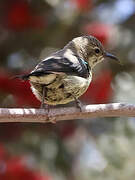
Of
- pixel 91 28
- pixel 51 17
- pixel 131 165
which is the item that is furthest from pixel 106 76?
pixel 131 165

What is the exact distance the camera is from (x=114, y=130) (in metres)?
4.02

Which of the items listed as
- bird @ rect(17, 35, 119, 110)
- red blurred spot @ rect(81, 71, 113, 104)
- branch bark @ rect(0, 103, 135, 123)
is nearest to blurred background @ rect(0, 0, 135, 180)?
red blurred spot @ rect(81, 71, 113, 104)

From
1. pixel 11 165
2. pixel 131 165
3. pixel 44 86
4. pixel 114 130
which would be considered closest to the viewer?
pixel 44 86

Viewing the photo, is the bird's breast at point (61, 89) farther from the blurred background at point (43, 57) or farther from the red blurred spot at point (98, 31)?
the red blurred spot at point (98, 31)

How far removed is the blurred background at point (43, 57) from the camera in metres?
3.50

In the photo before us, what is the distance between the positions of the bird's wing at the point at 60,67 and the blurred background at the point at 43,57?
1.36 feet

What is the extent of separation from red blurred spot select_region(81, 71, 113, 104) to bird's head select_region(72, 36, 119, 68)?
14 centimetres

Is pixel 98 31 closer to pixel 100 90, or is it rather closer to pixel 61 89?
pixel 100 90

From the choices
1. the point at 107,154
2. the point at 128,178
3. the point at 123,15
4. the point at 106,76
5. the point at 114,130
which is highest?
the point at 123,15

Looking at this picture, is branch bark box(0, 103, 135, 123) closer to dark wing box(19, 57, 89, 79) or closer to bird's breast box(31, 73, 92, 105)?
dark wing box(19, 57, 89, 79)

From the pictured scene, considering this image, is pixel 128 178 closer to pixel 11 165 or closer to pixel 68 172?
pixel 68 172

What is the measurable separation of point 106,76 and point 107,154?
874mm

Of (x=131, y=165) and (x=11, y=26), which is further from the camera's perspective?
(x=131, y=165)

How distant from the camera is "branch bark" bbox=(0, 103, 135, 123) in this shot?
2.30 m
